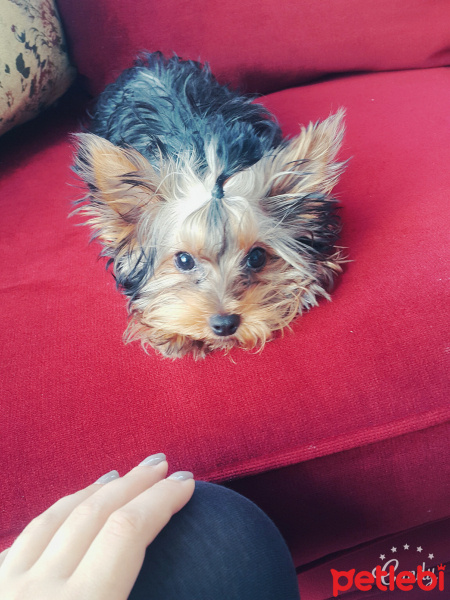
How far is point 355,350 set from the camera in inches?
38.8

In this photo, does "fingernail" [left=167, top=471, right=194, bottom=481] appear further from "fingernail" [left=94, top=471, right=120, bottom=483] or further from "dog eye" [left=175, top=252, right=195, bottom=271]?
"dog eye" [left=175, top=252, right=195, bottom=271]

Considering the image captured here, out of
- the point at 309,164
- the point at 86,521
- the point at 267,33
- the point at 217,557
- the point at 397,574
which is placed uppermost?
the point at 267,33

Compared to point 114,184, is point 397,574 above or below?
below

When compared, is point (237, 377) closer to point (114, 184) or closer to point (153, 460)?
point (153, 460)

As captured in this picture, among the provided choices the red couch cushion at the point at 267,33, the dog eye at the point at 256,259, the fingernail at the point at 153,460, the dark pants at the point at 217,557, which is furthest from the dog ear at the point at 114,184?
the red couch cushion at the point at 267,33

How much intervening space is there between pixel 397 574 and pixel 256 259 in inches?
33.6

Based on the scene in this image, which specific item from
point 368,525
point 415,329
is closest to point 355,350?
point 415,329

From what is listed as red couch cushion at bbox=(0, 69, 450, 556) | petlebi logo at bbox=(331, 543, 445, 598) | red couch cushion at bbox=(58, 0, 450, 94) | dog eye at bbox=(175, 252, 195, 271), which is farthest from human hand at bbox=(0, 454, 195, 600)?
red couch cushion at bbox=(58, 0, 450, 94)

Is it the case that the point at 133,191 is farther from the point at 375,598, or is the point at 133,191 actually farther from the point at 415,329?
the point at 375,598

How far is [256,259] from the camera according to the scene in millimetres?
1190

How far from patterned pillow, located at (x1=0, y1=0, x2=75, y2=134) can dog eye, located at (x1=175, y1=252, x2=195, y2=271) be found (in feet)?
3.09

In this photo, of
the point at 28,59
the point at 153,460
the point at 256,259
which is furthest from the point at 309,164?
the point at 28,59

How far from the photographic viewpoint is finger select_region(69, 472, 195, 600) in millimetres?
610

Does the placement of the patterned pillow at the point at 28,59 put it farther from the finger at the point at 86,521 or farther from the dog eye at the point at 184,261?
the finger at the point at 86,521
